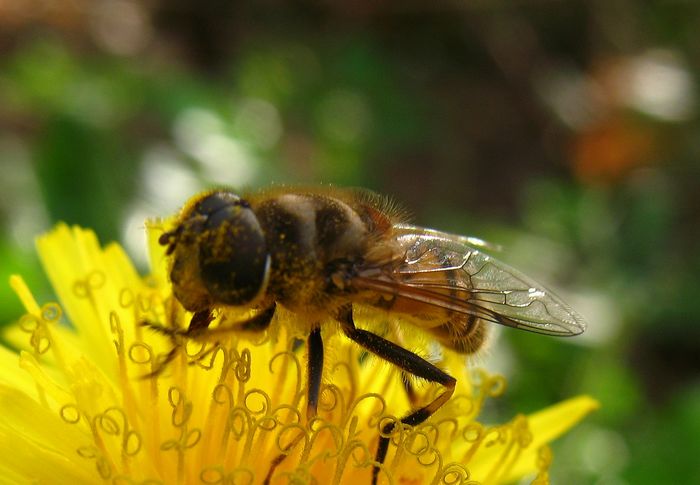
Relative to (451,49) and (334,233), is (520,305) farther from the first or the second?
(451,49)

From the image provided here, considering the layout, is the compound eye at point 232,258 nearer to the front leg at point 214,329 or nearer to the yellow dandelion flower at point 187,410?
the front leg at point 214,329

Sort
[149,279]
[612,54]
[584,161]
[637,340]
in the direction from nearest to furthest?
[149,279] → [637,340] → [584,161] → [612,54]

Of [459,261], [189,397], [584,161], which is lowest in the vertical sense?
[189,397]

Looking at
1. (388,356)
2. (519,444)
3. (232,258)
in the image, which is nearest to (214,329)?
(232,258)

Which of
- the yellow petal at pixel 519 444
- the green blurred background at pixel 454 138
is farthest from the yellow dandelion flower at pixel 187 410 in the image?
the green blurred background at pixel 454 138

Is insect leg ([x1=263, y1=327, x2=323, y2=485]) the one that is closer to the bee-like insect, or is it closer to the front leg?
the bee-like insect

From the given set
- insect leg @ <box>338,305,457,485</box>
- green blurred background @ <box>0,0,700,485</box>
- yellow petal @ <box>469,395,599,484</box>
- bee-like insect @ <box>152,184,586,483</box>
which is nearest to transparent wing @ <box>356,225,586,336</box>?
bee-like insect @ <box>152,184,586,483</box>

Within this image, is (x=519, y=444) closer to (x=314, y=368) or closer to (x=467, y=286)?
(x=467, y=286)

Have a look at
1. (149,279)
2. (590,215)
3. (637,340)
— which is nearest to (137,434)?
(149,279)
